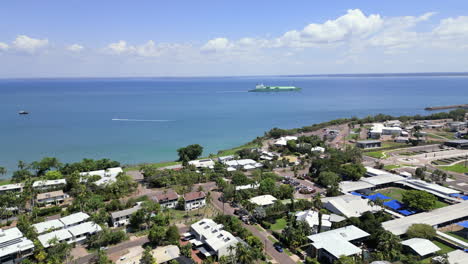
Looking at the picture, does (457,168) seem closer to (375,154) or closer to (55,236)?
(375,154)

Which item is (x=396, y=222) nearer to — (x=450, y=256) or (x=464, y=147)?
(x=450, y=256)

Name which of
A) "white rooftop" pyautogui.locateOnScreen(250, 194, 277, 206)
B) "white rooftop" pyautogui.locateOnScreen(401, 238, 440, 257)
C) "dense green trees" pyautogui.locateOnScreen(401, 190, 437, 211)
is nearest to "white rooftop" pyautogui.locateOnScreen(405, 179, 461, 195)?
"dense green trees" pyautogui.locateOnScreen(401, 190, 437, 211)

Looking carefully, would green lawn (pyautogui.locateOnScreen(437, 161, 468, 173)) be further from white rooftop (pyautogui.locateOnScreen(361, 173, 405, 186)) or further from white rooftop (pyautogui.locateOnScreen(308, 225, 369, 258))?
white rooftop (pyautogui.locateOnScreen(308, 225, 369, 258))

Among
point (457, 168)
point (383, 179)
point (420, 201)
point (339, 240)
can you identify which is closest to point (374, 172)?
point (383, 179)

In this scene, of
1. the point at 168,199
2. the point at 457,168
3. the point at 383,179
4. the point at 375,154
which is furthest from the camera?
the point at 375,154

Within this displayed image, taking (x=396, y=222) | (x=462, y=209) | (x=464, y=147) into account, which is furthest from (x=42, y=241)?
(x=464, y=147)

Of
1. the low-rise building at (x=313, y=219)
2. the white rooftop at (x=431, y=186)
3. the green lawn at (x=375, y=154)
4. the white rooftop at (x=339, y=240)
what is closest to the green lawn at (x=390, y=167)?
the green lawn at (x=375, y=154)
